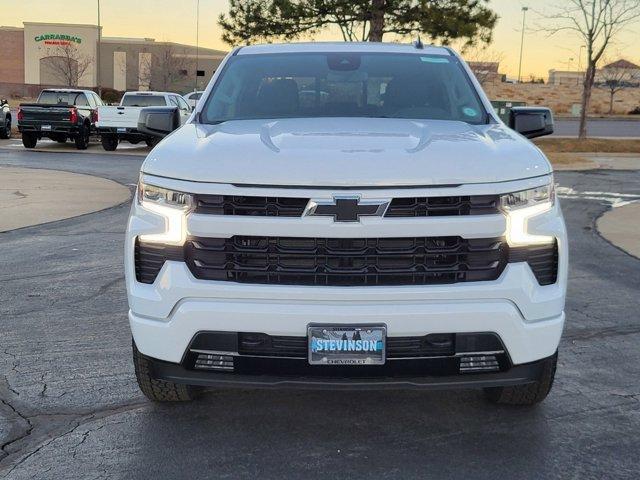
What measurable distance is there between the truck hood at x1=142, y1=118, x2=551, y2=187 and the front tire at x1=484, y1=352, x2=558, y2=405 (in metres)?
1.03

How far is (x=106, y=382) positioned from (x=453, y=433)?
6.70 ft

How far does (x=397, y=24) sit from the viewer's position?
2531 cm

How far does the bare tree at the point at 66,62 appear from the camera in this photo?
250ft

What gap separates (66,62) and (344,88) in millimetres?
78601

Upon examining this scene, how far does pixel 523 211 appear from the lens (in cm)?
356

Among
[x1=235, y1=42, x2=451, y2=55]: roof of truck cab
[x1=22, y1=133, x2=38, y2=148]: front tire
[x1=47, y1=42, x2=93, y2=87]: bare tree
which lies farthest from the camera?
[x1=47, y1=42, x2=93, y2=87]: bare tree

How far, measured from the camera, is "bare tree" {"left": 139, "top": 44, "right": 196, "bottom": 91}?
78.3 metres

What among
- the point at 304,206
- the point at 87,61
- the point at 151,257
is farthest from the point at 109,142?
the point at 87,61

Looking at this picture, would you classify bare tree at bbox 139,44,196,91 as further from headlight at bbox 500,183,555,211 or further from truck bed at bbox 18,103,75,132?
headlight at bbox 500,183,555,211

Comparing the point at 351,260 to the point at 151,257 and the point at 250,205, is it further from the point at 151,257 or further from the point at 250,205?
the point at 151,257

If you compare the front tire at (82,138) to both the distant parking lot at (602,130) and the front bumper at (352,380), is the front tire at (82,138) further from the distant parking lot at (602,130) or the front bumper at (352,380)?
Result: the front bumper at (352,380)

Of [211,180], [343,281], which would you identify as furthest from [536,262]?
[211,180]

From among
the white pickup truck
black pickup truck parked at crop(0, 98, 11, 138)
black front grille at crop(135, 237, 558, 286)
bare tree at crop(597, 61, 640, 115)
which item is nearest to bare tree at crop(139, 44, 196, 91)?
bare tree at crop(597, 61, 640, 115)

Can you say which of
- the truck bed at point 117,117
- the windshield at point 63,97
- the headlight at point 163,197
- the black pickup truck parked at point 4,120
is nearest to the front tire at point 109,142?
the truck bed at point 117,117
